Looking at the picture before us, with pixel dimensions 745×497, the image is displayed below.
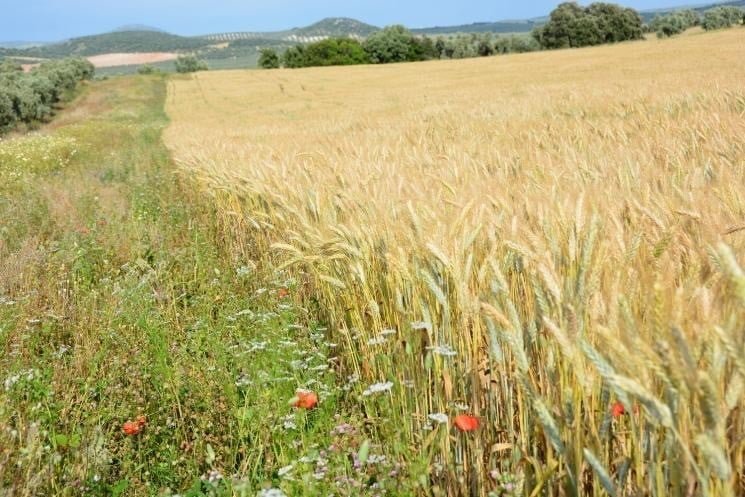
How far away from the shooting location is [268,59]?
86.7 meters

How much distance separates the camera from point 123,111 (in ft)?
119

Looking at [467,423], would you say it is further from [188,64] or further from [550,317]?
A: [188,64]

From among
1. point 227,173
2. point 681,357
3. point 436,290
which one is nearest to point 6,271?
point 227,173

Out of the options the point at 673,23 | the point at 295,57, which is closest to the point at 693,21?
the point at 673,23

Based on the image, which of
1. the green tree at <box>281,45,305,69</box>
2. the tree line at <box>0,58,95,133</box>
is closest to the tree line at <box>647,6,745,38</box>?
the green tree at <box>281,45,305,69</box>

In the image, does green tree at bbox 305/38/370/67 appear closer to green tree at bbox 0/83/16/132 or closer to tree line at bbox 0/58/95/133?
tree line at bbox 0/58/95/133

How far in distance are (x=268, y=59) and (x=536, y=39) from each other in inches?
1382

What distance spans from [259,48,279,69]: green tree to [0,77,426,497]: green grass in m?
83.6

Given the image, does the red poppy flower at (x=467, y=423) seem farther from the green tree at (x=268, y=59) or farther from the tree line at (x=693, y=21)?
the green tree at (x=268, y=59)

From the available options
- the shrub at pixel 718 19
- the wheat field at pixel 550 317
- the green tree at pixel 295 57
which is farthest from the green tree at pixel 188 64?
the wheat field at pixel 550 317

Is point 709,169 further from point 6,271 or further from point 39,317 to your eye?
point 6,271

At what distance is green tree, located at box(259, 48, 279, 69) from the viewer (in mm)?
86312

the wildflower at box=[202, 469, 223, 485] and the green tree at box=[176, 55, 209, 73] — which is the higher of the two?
the green tree at box=[176, 55, 209, 73]

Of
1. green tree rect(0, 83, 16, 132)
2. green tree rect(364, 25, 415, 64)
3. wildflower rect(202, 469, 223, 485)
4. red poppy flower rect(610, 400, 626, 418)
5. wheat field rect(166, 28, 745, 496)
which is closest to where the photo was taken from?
wheat field rect(166, 28, 745, 496)
